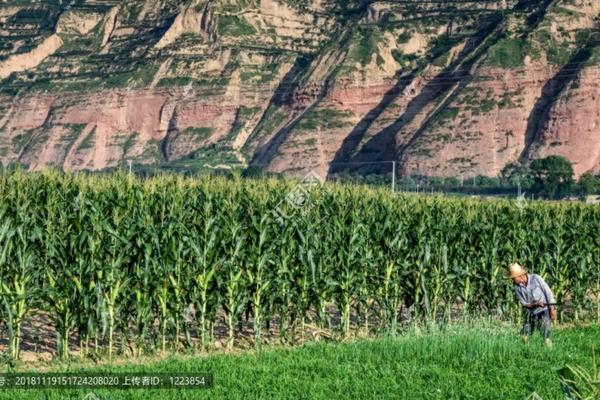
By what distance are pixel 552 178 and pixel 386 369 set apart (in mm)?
112576

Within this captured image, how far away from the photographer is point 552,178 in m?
123

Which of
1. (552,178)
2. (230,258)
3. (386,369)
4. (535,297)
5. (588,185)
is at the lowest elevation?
(588,185)

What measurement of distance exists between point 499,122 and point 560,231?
134 metres

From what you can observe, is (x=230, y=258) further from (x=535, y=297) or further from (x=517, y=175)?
(x=517, y=175)


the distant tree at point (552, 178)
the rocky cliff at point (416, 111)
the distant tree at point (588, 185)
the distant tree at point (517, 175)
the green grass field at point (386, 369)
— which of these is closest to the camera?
the green grass field at point (386, 369)

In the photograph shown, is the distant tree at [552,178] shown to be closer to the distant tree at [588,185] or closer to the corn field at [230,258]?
the distant tree at [588,185]

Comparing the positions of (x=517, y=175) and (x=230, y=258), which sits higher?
(x=230, y=258)

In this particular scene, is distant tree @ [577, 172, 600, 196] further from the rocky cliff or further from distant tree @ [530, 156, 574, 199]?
the rocky cliff

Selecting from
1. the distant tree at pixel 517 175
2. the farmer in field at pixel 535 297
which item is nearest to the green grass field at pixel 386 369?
the farmer in field at pixel 535 297

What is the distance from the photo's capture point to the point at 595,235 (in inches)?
1078

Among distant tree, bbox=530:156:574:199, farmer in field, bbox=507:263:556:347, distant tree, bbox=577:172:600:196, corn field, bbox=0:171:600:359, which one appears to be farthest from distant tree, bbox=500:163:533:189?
farmer in field, bbox=507:263:556:347

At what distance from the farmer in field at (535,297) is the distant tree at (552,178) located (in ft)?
340

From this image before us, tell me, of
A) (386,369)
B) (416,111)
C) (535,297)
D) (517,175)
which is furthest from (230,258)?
(416,111)

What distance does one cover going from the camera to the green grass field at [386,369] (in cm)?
1240
